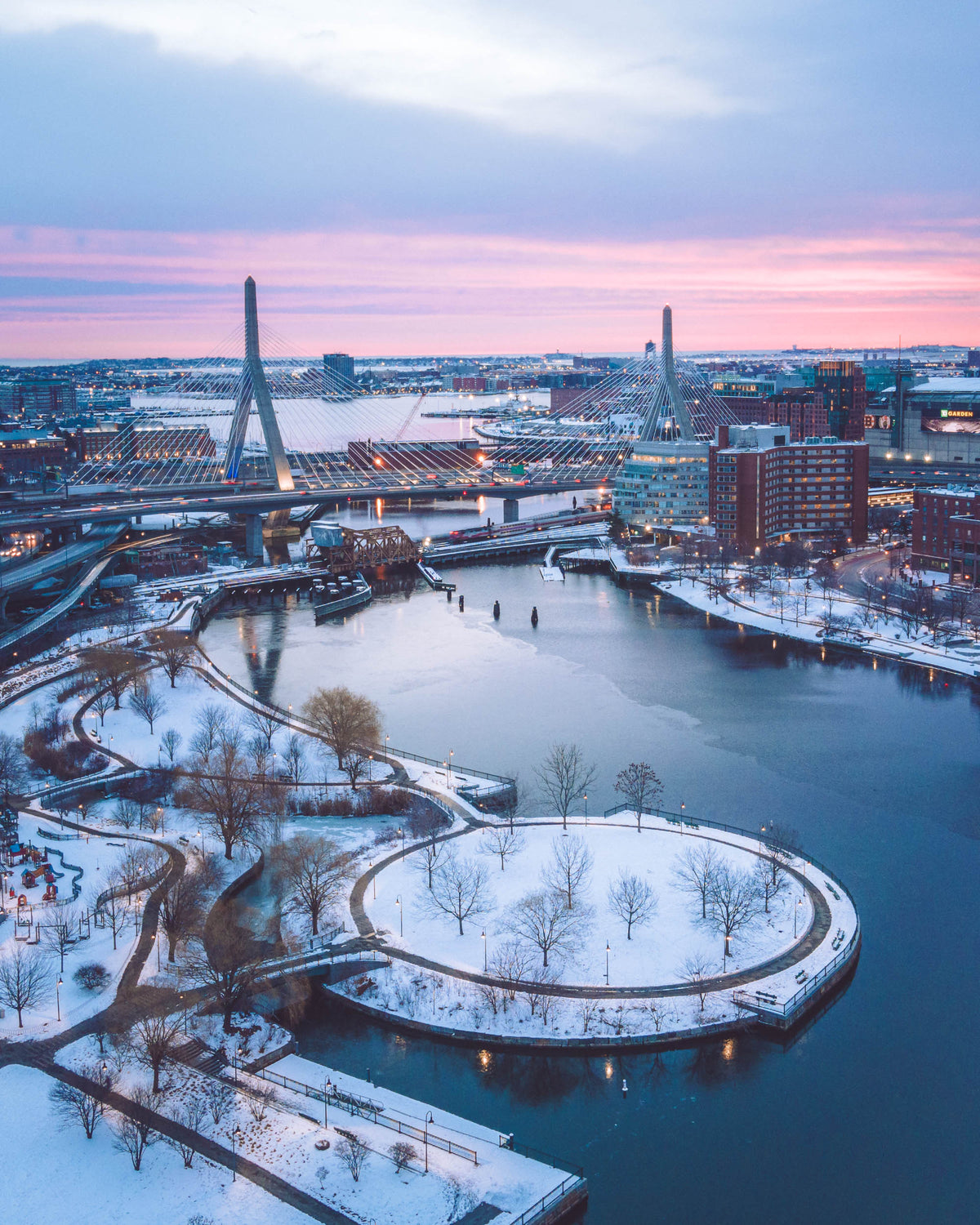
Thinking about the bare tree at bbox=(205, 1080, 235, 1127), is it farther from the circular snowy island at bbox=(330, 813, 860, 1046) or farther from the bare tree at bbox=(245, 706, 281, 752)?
the bare tree at bbox=(245, 706, 281, 752)

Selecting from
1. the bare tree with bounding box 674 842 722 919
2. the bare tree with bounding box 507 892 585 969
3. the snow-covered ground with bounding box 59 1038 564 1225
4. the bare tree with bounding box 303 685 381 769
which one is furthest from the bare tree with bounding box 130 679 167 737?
the snow-covered ground with bounding box 59 1038 564 1225

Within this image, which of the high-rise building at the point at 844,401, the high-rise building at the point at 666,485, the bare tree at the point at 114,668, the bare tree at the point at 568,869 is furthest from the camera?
the high-rise building at the point at 844,401

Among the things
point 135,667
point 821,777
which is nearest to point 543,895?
point 821,777

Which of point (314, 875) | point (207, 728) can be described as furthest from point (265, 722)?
point (314, 875)

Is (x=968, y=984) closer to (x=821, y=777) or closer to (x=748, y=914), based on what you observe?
(x=748, y=914)

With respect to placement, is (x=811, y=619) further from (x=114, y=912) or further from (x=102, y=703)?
(x=114, y=912)

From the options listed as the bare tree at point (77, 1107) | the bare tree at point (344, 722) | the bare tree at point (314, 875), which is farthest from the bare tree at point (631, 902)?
the bare tree at point (344, 722)

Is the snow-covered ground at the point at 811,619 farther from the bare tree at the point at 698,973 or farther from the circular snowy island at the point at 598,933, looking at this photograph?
the bare tree at the point at 698,973
